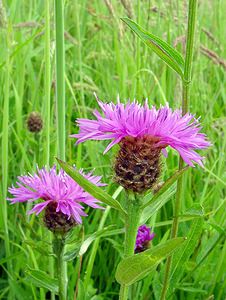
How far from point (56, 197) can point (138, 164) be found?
18 cm

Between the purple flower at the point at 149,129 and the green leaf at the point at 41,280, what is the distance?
0.27 metres

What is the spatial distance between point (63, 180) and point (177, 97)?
0.49 m

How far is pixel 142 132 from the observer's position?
0.62 metres

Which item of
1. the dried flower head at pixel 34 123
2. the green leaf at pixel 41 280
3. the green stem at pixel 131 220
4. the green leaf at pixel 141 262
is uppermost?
the dried flower head at pixel 34 123

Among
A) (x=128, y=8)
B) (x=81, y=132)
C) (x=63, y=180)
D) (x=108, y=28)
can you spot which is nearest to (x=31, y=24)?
(x=128, y=8)

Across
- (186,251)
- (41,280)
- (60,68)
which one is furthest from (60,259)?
(60,68)

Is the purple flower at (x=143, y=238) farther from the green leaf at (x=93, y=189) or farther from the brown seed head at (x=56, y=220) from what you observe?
the green leaf at (x=93, y=189)

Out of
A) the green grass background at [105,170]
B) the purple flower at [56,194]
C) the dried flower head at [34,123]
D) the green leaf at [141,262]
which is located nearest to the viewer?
the green leaf at [141,262]

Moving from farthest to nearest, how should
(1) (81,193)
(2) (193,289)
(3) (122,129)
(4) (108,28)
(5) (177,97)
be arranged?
(4) (108,28), (5) (177,97), (2) (193,289), (1) (81,193), (3) (122,129)

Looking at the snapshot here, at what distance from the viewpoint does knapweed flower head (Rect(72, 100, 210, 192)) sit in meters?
0.61

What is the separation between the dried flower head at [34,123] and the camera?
135cm

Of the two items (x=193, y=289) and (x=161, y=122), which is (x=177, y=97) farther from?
(x=161, y=122)

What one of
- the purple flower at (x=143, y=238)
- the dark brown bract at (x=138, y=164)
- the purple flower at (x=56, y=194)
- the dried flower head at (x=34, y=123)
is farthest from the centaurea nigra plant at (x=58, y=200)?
the dried flower head at (x=34, y=123)

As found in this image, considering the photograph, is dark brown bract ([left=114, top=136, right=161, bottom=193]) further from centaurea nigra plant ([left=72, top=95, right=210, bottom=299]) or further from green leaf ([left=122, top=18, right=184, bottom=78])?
green leaf ([left=122, top=18, right=184, bottom=78])
